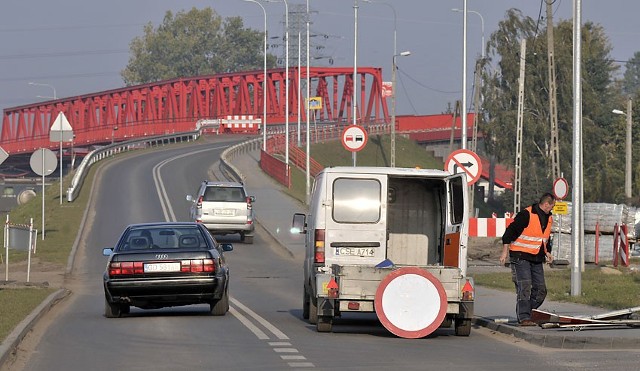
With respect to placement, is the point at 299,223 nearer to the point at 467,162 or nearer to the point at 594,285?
the point at 594,285

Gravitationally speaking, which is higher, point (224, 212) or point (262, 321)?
point (224, 212)

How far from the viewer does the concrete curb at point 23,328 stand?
45.7 ft

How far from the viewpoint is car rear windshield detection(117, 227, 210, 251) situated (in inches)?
766

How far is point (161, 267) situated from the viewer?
19.0 m

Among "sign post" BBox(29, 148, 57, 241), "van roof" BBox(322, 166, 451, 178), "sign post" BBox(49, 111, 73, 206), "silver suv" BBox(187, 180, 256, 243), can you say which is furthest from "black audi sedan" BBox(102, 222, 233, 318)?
"sign post" BBox(49, 111, 73, 206)

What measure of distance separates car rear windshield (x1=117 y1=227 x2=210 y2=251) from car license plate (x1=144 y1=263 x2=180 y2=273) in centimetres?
44

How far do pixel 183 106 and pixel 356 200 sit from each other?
112113 mm

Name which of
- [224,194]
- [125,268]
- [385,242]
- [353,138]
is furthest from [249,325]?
[224,194]

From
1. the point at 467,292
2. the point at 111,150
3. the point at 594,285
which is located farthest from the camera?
the point at 111,150

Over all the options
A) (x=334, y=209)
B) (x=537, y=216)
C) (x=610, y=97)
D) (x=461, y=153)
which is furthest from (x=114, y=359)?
(x=610, y=97)

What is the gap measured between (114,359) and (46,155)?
22755 millimetres

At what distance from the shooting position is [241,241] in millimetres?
43156

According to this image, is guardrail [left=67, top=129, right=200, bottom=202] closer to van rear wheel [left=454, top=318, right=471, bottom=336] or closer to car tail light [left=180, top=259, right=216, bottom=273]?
car tail light [left=180, top=259, right=216, bottom=273]

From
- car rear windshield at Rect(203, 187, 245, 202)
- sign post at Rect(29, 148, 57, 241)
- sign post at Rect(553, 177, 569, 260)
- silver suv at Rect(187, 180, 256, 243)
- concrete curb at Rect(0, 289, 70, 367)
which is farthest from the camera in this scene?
car rear windshield at Rect(203, 187, 245, 202)
